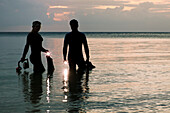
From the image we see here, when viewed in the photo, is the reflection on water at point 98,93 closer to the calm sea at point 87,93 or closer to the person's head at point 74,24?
the calm sea at point 87,93

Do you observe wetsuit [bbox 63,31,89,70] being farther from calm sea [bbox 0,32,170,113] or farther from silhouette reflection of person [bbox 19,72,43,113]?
silhouette reflection of person [bbox 19,72,43,113]

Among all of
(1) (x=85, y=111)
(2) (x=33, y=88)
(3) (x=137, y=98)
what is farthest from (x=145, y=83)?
(1) (x=85, y=111)

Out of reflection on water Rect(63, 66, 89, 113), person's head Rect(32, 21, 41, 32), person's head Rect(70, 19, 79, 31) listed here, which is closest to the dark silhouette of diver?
person's head Rect(32, 21, 41, 32)

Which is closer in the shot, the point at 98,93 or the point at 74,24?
the point at 98,93

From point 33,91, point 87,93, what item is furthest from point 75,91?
point 33,91

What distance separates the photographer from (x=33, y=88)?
9375 millimetres

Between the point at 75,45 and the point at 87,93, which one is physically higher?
the point at 75,45

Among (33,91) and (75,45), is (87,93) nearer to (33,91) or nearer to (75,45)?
(33,91)

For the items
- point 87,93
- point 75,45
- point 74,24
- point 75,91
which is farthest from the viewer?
point 75,45

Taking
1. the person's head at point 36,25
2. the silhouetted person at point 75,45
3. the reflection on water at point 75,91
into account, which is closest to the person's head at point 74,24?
the silhouetted person at point 75,45

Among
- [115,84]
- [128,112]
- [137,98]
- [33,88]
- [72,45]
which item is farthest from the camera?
[72,45]

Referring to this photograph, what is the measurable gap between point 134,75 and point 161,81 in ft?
5.53

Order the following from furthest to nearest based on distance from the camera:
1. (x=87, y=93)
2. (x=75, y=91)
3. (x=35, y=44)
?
(x=35, y=44)
(x=75, y=91)
(x=87, y=93)

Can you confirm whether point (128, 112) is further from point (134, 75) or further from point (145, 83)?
point (134, 75)
